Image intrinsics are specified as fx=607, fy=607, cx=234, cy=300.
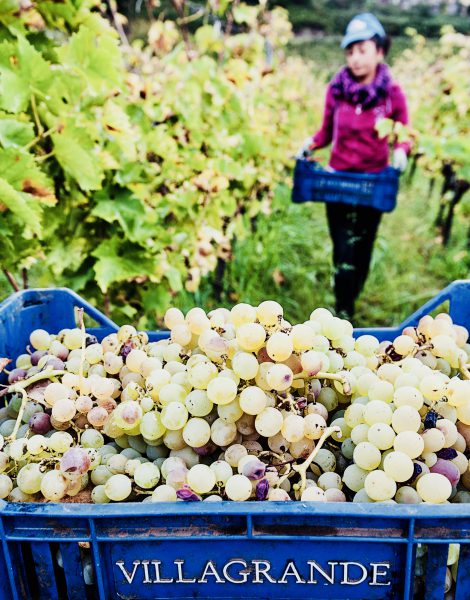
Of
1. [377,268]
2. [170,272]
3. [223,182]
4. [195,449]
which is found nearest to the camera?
[195,449]

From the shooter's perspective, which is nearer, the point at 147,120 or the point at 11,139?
the point at 11,139

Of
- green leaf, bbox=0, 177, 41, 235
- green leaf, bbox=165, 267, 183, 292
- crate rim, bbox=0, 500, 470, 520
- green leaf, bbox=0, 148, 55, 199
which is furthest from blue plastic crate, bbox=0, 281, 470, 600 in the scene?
green leaf, bbox=165, 267, 183, 292

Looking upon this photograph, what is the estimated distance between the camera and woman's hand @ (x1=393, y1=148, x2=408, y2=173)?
10.4 feet

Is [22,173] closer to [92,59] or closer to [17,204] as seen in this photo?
[17,204]

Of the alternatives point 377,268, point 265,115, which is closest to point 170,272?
point 265,115

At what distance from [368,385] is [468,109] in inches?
174

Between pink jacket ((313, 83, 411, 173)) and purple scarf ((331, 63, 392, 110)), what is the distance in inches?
1.3

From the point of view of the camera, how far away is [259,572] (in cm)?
95

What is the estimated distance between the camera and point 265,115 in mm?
4219

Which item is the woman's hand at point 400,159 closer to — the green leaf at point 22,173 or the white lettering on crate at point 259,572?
the green leaf at point 22,173

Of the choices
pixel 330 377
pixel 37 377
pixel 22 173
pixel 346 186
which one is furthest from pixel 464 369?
pixel 346 186

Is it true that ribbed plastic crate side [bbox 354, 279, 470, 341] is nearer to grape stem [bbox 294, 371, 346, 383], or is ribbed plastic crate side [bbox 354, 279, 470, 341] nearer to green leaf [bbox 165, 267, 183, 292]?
grape stem [bbox 294, 371, 346, 383]

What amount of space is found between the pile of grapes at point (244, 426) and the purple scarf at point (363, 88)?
93.2 inches

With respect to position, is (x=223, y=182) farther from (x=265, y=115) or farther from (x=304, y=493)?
(x=304, y=493)
